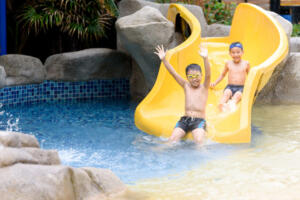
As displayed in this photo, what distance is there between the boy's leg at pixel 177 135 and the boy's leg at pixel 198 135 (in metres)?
0.14

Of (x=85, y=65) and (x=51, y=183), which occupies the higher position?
(x=51, y=183)

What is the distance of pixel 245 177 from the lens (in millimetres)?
4094

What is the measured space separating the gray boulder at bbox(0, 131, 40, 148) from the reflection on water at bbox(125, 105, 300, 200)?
0.99 metres

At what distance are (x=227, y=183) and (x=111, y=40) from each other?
7.34m

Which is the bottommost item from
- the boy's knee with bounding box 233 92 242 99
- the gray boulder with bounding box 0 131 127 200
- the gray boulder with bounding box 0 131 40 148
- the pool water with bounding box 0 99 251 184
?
the pool water with bounding box 0 99 251 184

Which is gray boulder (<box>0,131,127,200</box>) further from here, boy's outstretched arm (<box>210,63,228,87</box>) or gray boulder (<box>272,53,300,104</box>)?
gray boulder (<box>272,53,300,104</box>)

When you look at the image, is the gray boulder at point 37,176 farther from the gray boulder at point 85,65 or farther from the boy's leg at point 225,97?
the gray boulder at point 85,65

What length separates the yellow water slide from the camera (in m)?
5.44

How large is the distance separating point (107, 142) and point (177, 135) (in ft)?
2.81

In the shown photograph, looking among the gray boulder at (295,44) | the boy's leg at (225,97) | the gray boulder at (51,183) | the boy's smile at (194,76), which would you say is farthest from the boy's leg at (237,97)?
the gray boulder at (295,44)

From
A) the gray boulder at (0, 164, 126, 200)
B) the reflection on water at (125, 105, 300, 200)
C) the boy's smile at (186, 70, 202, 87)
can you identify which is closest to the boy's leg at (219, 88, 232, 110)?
the reflection on water at (125, 105, 300, 200)

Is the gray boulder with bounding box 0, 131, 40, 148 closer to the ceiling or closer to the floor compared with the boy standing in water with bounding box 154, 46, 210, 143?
closer to the ceiling

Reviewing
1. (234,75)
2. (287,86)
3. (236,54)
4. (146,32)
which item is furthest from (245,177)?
(287,86)

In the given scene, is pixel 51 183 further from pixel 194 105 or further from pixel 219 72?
pixel 219 72
